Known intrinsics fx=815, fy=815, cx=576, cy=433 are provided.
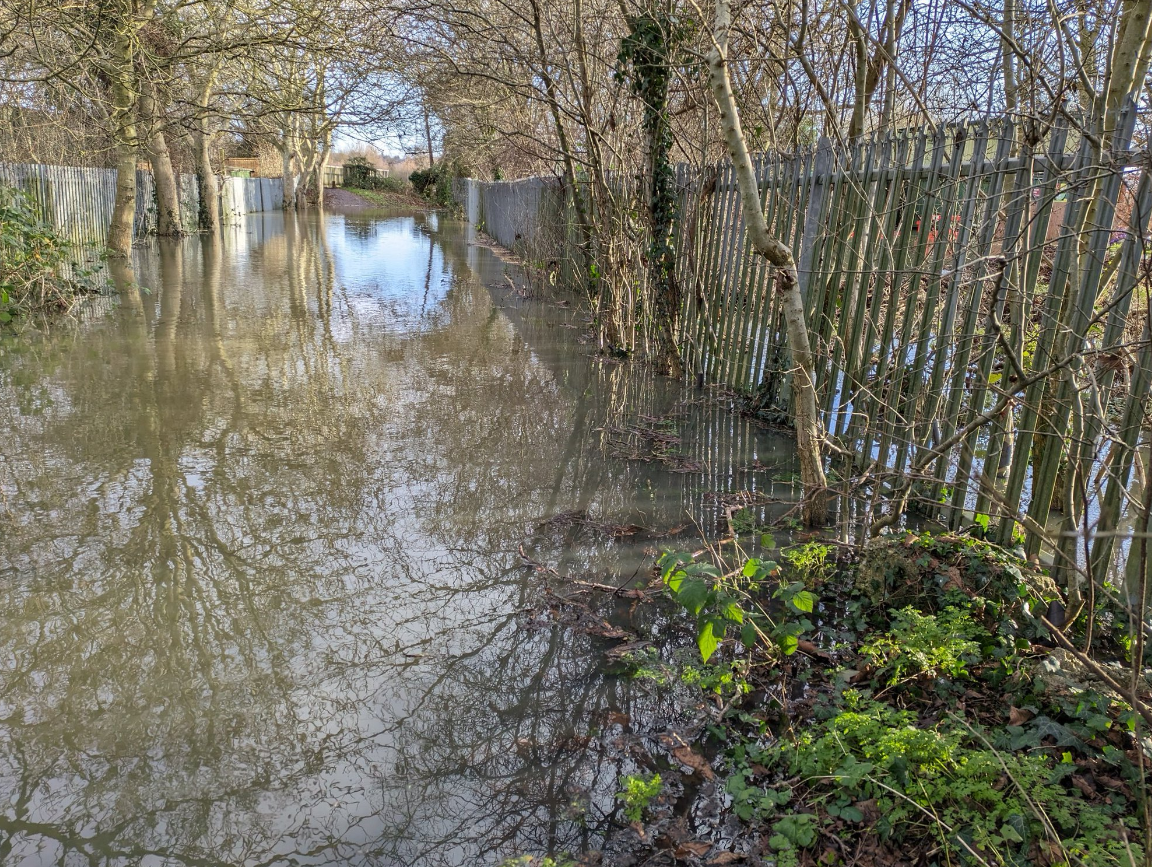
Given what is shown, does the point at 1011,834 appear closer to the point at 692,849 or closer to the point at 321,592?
the point at 692,849

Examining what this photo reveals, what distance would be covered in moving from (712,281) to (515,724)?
18.7 ft

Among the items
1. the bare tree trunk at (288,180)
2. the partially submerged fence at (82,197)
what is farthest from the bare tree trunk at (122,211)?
the bare tree trunk at (288,180)

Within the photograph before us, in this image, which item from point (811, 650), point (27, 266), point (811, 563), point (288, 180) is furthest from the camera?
point (288, 180)

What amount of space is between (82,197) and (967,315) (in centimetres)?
1724

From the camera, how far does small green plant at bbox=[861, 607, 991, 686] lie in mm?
3025

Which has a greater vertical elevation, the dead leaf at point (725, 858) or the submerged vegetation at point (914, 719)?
the submerged vegetation at point (914, 719)

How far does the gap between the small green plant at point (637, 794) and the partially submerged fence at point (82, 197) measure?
11.7m

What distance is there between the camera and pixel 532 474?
5586 millimetres

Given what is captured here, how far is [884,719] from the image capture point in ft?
9.00

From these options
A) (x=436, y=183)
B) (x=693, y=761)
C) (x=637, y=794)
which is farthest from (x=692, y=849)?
(x=436, y=183)

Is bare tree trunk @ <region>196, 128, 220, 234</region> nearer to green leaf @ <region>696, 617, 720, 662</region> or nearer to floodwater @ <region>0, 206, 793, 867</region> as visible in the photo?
floodwater @ <region>0, 206, 793, 867</region>

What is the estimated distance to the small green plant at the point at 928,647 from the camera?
3.03 meters

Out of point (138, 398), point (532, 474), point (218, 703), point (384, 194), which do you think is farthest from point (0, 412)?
point (384, 194)

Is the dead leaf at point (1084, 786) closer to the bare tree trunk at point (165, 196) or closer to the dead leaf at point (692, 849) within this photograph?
the dead leaf at point (692, 849)
